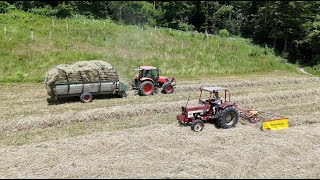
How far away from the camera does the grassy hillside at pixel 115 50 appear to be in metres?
26.0

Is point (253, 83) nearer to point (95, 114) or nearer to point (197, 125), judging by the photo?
point (197, 125)

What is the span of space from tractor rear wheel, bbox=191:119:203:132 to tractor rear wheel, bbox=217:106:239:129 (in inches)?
37.1

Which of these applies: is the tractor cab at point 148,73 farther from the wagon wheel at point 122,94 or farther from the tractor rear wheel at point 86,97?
the tractor rear wheel at point 86,97

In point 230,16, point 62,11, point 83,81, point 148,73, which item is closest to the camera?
point 83,81

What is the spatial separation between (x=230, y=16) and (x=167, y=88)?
43085 mm

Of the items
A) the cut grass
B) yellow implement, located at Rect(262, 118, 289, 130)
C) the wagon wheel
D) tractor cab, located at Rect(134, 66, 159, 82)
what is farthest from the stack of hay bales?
yellow implement, located at Rect(262, 118, 289, 130)

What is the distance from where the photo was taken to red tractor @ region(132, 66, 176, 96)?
19334mm

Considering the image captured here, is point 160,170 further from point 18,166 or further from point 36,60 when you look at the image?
point 36,60

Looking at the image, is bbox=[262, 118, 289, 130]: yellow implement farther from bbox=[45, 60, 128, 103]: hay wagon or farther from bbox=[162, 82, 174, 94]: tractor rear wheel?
bbox=[45, 60, 128, 103]: hay wagon

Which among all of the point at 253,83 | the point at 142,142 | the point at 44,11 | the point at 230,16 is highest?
the point at 230,16

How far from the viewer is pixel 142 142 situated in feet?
38.4

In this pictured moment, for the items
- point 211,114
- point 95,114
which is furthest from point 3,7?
point 211,114

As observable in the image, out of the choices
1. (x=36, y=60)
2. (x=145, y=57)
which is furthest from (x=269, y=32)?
(x=36, y=60)

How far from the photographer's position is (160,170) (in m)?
9.44
